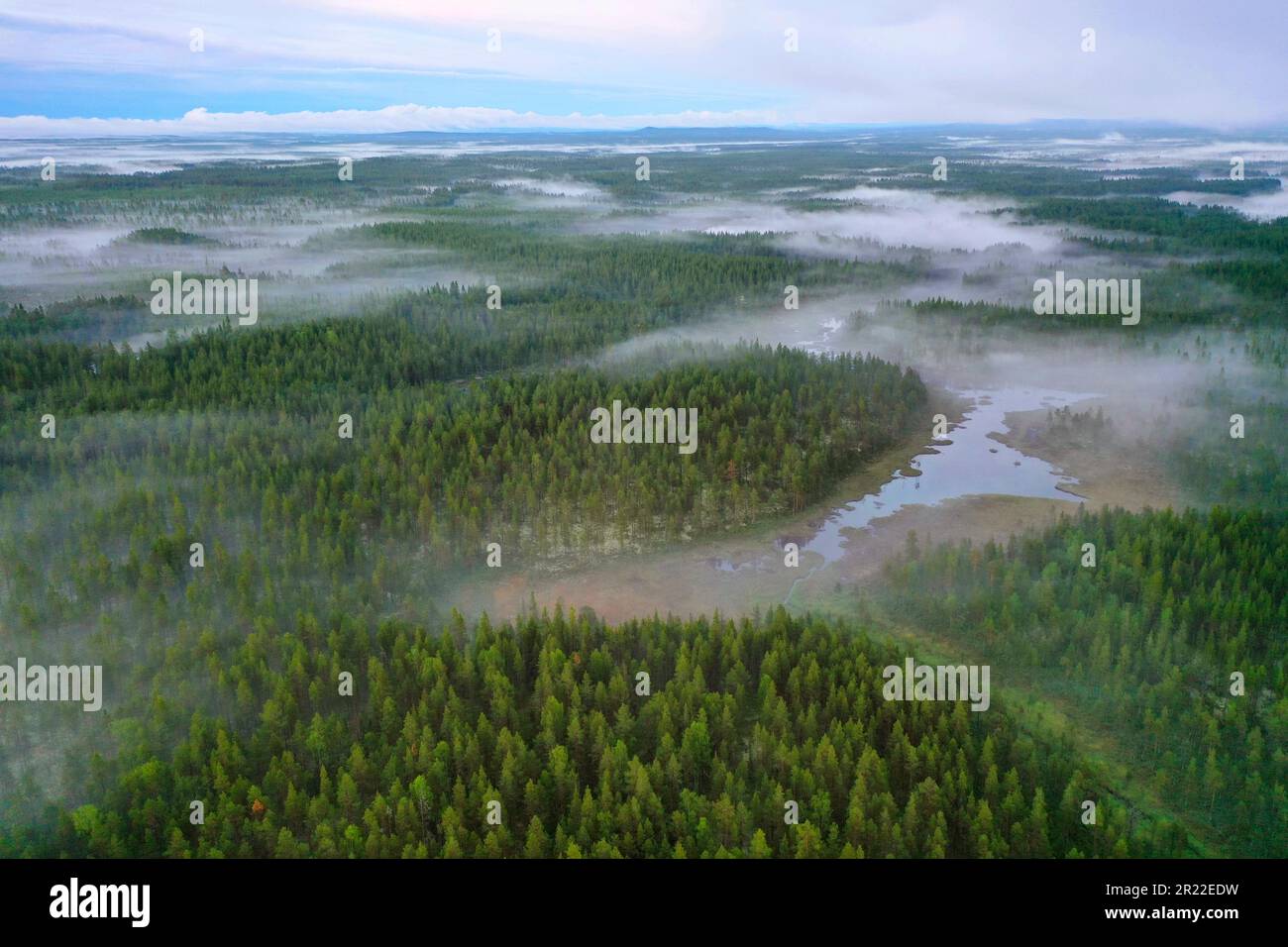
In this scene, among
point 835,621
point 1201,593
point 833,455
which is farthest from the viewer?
point 833,455

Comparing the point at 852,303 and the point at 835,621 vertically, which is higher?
the point at 852,303

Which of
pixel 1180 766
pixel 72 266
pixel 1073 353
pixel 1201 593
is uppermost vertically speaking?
pixel 72 266

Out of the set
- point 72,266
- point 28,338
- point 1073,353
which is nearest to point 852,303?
point 1073,353

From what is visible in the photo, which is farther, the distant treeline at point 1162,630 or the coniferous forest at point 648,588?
the distant treeline at point 1162,630

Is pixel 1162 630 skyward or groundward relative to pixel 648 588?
skyward

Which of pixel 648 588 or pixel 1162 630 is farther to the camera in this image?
pixel 648 588

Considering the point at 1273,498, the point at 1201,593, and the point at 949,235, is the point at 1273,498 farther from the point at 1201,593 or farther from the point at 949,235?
the point at 949,235

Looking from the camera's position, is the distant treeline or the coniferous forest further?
the distant treeline

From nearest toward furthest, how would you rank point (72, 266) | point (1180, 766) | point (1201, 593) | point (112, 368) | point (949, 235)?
point (1180, 766) < point (1201, 593) < point (112, 368) < point (72, 266) < point (949, 235)

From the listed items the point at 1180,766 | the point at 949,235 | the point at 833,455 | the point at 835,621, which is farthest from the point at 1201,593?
the point at 949,235
